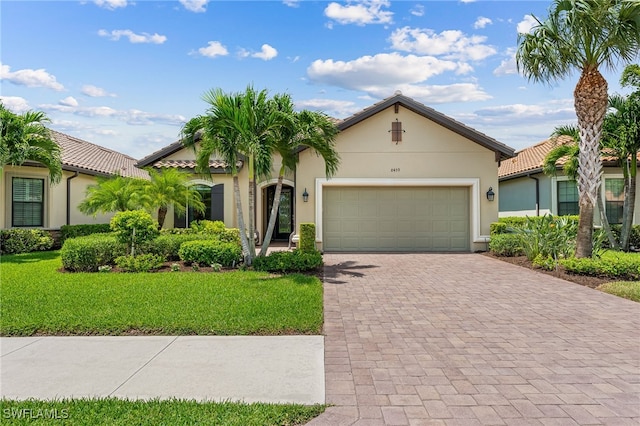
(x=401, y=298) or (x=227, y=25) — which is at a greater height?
(x=227, y=25)

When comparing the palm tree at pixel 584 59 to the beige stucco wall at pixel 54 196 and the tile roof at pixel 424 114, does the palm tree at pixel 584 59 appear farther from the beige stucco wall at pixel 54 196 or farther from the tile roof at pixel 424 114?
the beige stucco wall at pixel 54 196

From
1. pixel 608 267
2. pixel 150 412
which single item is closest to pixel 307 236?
pixel 608 267

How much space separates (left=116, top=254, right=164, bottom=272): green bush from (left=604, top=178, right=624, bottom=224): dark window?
17.4 m

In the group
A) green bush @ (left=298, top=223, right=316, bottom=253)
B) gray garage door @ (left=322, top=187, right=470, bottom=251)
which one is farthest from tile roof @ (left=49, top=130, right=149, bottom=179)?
gray garage door @ (left=322, top=187, right=470, bottom=251)

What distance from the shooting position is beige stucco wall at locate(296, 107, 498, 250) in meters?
15.1

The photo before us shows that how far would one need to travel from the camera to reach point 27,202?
1517 cm

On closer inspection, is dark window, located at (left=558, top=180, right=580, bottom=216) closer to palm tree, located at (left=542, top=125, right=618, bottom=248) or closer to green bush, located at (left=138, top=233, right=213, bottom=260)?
palm tree, located at (left=542, top=125, right=618, bottom=248)

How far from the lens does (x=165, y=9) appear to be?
10445mm

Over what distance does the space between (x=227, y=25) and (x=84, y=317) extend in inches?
361

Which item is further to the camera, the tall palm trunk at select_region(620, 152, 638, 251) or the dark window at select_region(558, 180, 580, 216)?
the dark window at select_region(558, 180, 580, 216)

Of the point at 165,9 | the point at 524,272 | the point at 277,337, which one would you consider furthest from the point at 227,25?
the point at 524,272

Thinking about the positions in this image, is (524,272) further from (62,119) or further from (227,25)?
(62,119)

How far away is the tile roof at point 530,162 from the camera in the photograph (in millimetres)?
16734

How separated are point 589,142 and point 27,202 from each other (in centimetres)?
1919
